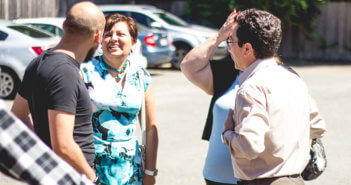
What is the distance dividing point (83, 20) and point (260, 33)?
83 cm

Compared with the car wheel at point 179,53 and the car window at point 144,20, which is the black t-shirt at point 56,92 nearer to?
the car wheel at point 179,53

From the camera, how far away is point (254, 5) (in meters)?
19.9

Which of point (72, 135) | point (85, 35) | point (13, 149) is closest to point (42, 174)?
point (13, 149)

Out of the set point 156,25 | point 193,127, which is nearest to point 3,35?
point 193,127

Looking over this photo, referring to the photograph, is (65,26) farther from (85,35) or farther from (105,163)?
(105,163)

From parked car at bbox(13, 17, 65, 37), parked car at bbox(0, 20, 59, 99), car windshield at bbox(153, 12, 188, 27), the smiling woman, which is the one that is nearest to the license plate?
car windshield at bbox(153, 12, 188, 27)

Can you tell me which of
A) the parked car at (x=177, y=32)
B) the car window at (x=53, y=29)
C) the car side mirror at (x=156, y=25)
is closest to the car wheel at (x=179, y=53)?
the parked car at (x=177, y=32)

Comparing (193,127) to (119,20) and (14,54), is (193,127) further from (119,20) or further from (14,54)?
(119,20)

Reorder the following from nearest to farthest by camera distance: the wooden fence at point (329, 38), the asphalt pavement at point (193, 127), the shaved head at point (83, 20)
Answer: the shaved head at point (83, 20) → the asphalt pavement at point (193, 127) → the wooden fence at point (329, 38)

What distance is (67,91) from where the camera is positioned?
246 cm

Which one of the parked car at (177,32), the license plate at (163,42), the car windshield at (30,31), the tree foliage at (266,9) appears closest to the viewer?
the car windshield at (30,31)

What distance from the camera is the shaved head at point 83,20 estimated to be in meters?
2.56

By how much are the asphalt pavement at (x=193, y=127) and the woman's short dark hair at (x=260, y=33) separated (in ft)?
11.1

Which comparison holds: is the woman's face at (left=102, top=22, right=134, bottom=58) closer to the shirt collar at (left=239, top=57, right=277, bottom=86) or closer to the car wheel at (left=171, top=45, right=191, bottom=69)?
the shirt collar at (left=239, top=57, right=277, bottom=86)
